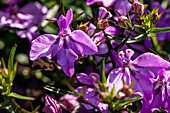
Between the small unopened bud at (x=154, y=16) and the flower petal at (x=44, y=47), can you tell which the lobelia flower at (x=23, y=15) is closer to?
the flower petal at (x=44, y=47)

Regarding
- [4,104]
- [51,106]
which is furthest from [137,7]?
[4,104]

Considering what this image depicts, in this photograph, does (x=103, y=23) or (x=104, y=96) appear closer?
(x=104, y=96)

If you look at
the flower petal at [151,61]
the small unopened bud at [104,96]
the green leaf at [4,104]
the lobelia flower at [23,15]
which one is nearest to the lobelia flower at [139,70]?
the flower petal at [151,61]

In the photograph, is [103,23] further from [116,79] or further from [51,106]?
[51,106]

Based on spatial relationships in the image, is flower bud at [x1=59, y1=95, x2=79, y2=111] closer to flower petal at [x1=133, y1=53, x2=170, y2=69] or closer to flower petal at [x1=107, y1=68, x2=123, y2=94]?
flower petal at [x1=107, y1=68, x2=123, y2=94]

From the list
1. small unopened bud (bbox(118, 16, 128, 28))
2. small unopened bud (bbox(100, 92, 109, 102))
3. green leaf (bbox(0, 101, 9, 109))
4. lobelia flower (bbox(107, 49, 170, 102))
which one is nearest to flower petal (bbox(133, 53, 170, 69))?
lobelia flower (bbox(107, 49, 170, 102))

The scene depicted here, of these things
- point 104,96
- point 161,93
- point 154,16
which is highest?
point 154,16

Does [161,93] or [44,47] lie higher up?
[44,47]

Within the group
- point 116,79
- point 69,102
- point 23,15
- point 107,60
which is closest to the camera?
point 69,102
